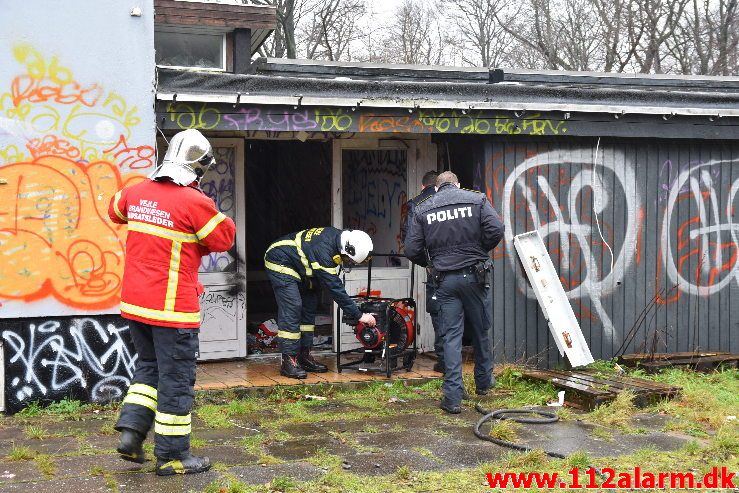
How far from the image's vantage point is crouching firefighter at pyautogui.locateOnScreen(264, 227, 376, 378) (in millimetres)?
A: 8633

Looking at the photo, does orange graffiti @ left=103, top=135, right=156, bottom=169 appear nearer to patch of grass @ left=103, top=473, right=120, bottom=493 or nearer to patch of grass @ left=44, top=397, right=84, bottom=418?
patch of grass @ left=44, top=397, right=84, bottom=418

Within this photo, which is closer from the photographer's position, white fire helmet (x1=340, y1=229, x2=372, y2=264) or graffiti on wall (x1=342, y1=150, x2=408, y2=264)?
white fire helmet (x1=340, y1=229, x2=372, y2=264)

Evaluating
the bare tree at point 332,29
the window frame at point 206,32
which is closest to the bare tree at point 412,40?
the bare tree at point 332,29

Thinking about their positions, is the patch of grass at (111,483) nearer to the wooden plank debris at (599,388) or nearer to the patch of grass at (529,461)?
the patch of grass at (529,461)

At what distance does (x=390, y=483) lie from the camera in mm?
5648

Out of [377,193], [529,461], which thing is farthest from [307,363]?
[529,461]

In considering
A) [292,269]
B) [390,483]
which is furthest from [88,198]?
[390,483]

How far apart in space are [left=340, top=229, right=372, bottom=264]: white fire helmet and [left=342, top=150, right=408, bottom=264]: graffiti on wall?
1884mm

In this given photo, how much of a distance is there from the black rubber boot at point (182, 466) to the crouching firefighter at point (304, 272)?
292 cm

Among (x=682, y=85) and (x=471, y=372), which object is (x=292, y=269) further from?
(x=682, y=85)

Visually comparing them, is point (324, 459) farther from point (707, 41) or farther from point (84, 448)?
point (707, 41)

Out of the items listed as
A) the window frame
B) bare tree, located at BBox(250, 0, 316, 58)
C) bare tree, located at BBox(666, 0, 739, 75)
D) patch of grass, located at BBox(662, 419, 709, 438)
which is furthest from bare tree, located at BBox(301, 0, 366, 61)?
patch of grass, located at BBox(662, 419, 709, 438)

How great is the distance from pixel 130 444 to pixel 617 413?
403cm

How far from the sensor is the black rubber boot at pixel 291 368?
8734mm
